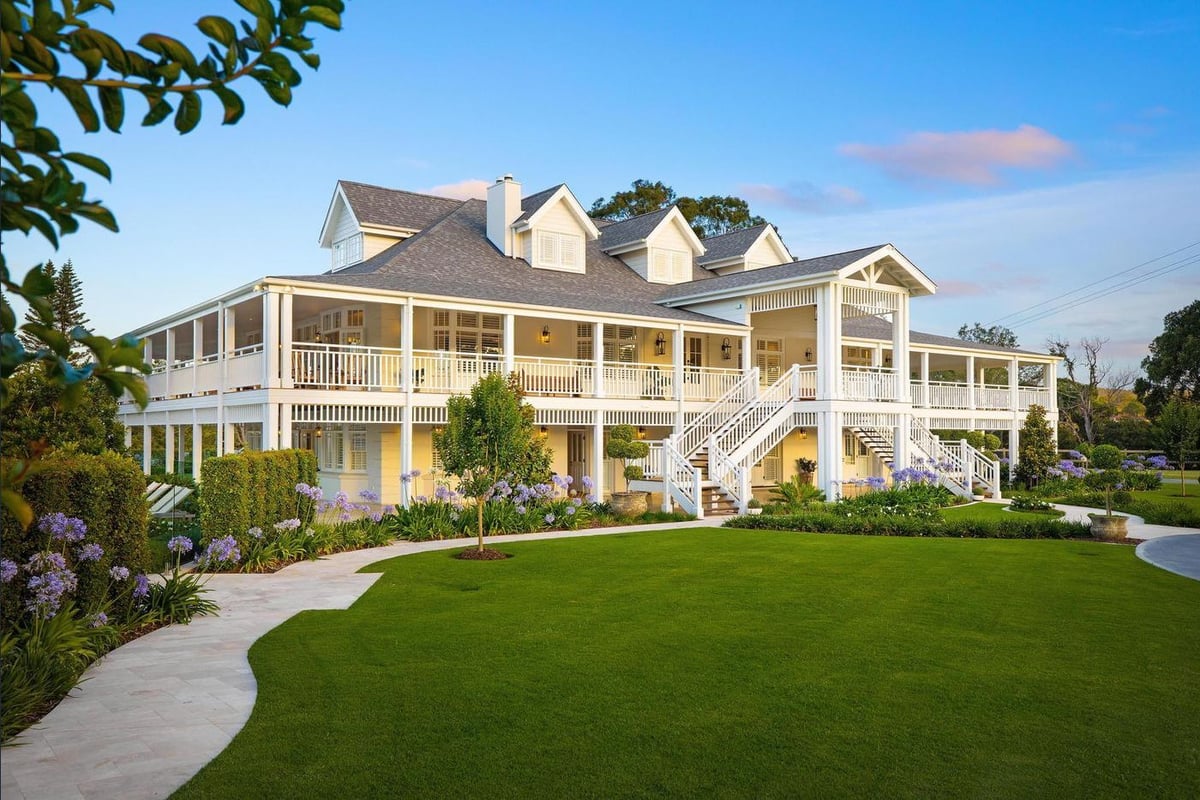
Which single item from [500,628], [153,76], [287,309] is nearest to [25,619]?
[500,628]

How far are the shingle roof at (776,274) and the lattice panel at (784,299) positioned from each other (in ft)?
1.65

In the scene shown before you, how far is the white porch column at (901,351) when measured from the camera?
1075 inches

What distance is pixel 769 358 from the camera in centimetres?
3231

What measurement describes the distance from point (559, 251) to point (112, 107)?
27.9 metres

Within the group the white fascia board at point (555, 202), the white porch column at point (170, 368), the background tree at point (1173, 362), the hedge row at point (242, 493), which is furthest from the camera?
the background tree at point (1173, 362)

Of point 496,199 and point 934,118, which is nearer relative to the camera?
point 934,118

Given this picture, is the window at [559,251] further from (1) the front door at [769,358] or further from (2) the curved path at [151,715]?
(2) the curved path at [151,715]

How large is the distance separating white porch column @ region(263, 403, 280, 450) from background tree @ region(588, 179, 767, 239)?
36.1 meters

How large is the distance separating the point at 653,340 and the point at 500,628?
20546mm

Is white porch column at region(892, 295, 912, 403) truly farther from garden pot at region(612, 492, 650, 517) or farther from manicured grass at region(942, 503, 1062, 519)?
garden pot at region(612, 492, 650, 517)

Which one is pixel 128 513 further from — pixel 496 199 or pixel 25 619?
pixel 496 199

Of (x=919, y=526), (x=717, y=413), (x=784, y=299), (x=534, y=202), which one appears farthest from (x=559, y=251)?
(x=919, y=526)

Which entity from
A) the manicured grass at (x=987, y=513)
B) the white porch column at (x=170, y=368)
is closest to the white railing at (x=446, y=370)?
the white porch column at (x=170, y=368)

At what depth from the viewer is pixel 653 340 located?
29.7 metres
